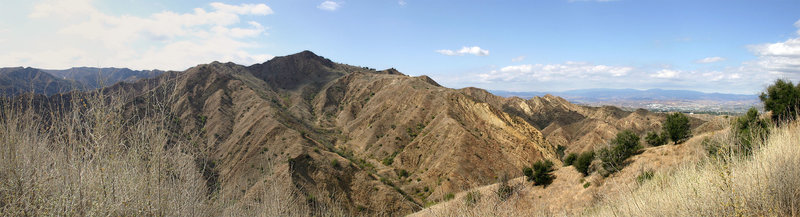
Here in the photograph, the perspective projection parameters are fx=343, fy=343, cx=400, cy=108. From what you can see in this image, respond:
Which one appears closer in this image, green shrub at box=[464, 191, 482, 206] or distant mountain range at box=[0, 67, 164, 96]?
distant mountain range at box=[0, 67, 164, 96]

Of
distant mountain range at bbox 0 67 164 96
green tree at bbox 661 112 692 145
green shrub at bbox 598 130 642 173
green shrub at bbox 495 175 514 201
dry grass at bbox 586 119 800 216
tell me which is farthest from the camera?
green tree at bbox 661 112 692 145

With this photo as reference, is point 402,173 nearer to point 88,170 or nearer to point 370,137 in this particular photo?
point 370,137

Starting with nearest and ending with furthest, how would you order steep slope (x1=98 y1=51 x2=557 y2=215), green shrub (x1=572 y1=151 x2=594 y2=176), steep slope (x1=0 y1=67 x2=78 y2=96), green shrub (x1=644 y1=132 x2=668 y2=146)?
steep slope (x1=0 y1=67 x2=78 y2=96) → green shrub (x1=572 y1=151 x2=594 y2=176) → green shrub (x1=644 y1=132 x2=668 y2=146) → steep slope (x1=98 y1=51 x2=557 y2=215)

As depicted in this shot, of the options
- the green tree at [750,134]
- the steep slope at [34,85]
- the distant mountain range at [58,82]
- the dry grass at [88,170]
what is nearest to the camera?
the dry grass at [88,170]

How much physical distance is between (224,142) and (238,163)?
1019cm

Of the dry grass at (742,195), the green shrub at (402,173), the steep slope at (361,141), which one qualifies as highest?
the dry grass at (742,195)

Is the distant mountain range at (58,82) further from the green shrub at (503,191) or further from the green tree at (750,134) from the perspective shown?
the green tree at (750,134)

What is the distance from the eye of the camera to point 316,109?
71.9 metres

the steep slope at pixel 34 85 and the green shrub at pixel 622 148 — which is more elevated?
the steep slope at pixel 34 85

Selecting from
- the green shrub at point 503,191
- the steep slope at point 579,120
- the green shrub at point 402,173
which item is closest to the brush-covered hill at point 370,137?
the green shrub at point 402,173

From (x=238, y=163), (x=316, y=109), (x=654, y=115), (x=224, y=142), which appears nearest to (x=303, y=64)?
(x=316, y=109)

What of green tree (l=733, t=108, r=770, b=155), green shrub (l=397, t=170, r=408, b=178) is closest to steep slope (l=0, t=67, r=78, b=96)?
green tree (l=733, t=108, r=770, b=155)

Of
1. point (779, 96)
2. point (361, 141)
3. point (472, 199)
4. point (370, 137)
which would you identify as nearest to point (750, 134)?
point (472, 199)

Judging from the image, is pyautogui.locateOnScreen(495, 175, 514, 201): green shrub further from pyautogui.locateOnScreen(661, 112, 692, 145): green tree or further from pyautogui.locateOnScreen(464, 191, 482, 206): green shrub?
pyautogui.locateOnScreen(661, 112, 692, 145): green tree
